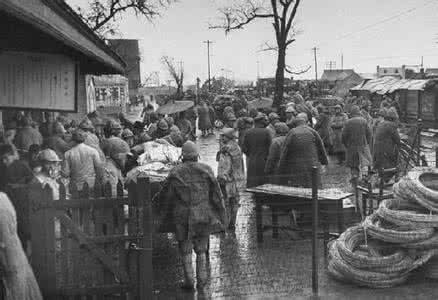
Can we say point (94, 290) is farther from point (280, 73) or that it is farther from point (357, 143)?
point (280, 73)

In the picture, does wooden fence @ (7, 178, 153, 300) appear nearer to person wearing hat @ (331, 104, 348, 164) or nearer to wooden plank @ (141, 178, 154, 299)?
wooden plank @ (141, 178, 154, 299)

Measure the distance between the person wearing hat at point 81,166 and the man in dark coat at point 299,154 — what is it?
2996 mm

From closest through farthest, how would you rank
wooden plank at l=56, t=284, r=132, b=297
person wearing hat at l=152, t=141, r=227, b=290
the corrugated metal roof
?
wooden plank at l=56, t=284, r=132, b=297, person wearing hat at l=152, t=141, r=227, b=290, the corrugated metal roof

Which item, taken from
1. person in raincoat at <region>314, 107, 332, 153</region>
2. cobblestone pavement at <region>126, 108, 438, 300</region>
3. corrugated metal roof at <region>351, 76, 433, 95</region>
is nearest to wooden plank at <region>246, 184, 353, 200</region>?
cobblestone pavement at <region>126, 108, 438, 300</region>

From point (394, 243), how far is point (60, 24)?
14.8 ft

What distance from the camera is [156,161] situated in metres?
10.8

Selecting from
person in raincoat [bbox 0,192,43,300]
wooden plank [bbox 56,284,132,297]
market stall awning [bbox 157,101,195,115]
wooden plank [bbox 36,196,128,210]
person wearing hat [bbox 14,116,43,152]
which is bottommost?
wooden plank [bbox 56,284,132,297]

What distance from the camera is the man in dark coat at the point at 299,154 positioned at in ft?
35.4

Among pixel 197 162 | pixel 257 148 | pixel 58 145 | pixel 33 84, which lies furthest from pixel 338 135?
pixel 33 84

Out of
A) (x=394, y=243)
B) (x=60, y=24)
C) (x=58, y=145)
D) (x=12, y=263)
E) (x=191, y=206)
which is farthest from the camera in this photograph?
(x=58, y=145)

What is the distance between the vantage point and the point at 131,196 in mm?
6246

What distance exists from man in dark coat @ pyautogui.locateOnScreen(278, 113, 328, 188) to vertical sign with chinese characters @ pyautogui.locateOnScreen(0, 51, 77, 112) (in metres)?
4.51

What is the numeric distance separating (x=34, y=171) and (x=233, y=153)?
343 centimetres

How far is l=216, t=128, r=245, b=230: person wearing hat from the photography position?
34.1 feet
